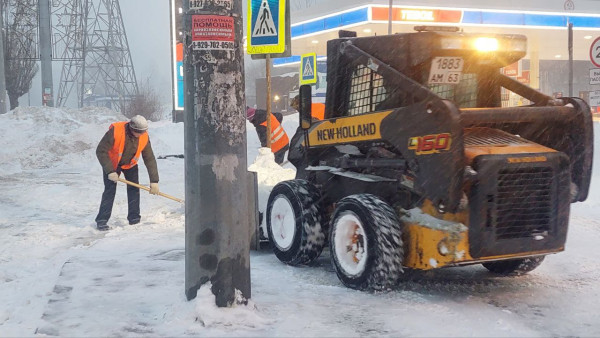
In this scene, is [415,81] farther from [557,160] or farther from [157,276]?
[157,276]

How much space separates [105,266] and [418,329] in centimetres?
303

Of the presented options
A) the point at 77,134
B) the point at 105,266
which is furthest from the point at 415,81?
the point at 77,134

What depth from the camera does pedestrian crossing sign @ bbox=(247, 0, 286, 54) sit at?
30.0 feet

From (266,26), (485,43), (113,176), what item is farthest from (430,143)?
(113,176)

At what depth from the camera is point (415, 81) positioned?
5480 millimetres

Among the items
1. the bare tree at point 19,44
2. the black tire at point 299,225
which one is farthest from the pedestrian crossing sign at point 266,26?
the bare tree at point 19,44

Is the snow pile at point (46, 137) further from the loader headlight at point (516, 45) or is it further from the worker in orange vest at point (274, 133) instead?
the loader headlight at point (516, 45)

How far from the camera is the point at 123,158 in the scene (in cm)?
904

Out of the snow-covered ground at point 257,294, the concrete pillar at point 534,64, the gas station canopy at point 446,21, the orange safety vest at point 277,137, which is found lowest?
the snow-covered ground at point 257,294

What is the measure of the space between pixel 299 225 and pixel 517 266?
6.12 feet

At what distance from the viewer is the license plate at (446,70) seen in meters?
5.62

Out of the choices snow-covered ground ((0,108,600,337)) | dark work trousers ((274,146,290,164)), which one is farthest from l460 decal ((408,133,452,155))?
dark work trousers ((274,146,290,164))

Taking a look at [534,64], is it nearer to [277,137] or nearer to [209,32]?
[277,137]

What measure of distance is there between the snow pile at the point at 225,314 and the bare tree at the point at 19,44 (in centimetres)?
3502
